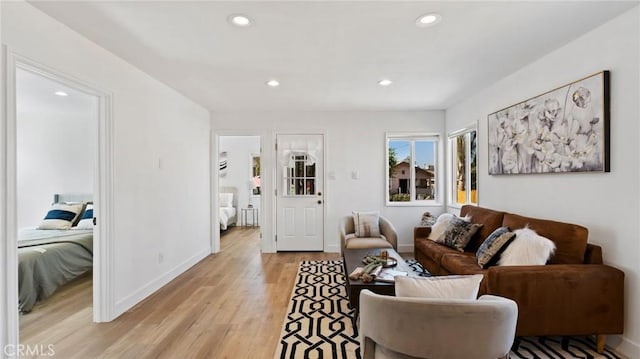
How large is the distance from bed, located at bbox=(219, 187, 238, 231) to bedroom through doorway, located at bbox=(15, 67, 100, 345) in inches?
104

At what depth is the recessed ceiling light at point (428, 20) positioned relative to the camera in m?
2.13

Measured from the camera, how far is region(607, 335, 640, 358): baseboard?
2062mm

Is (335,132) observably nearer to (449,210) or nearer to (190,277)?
(449,210)

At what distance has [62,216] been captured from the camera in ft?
14.8

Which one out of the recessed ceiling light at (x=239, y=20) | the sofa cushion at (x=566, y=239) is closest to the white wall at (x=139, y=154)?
the recessed ceiling light at (x=239, y=20)

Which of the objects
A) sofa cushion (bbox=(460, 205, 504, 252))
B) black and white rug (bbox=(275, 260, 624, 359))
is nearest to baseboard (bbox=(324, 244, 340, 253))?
black and white rug (bbox=(275, 260, 624, 359))

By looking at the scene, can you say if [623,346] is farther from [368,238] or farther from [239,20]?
[239,20]

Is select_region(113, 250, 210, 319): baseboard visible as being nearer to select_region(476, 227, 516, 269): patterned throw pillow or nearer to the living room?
the living room

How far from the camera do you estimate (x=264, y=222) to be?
17.1ft

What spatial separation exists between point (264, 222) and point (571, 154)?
163 inches

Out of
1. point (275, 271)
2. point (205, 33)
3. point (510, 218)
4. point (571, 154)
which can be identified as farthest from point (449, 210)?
point (205, 33)

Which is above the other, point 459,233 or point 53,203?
point 53,203

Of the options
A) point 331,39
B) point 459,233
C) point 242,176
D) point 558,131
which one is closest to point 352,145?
point 459,233

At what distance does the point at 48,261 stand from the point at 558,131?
5098mm
